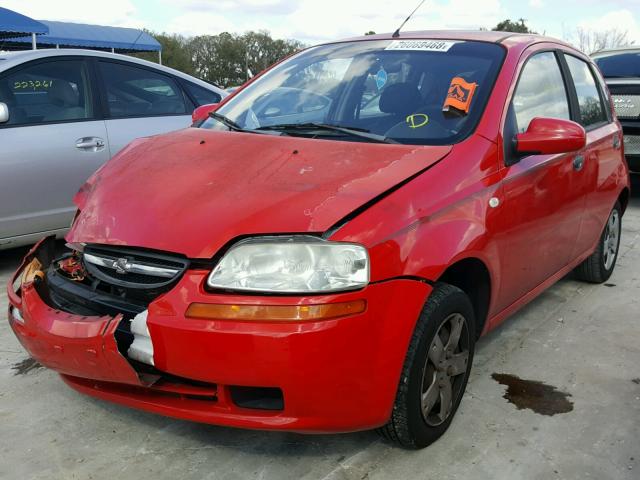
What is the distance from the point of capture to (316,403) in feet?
6.96

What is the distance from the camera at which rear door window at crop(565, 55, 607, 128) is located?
12.8 ft

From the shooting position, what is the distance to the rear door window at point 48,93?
4496 millimetres

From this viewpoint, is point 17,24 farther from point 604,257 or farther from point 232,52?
point 232,52

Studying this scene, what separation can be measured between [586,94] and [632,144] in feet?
11.5

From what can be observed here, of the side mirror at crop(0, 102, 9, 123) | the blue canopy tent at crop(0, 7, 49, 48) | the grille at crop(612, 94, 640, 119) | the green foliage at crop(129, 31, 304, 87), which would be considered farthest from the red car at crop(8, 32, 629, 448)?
the green foliage at crop(129, 31, 304, 87)

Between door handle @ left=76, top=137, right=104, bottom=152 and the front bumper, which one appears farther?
door handle @ left=76, top=137, right=104, bottom=152

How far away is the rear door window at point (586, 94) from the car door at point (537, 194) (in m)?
0.23

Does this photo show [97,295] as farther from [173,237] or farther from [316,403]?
[316,403]

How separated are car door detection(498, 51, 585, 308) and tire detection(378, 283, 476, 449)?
414 mm

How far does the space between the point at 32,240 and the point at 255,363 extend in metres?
3.14

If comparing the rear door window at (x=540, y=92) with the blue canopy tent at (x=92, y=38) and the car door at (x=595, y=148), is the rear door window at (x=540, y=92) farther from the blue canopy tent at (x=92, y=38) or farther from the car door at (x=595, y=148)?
the blue canopy tent at (x=92, y=38)

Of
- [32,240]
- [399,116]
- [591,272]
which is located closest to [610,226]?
[591,272]

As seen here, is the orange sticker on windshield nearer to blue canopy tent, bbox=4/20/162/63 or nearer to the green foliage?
blue canopy tent, bbox=4/20/162/63

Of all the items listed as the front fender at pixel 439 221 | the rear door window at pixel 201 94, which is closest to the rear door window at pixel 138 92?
the rear door window at pixel 201 94
